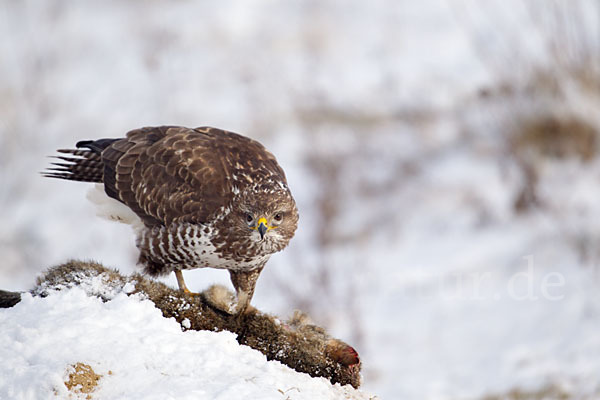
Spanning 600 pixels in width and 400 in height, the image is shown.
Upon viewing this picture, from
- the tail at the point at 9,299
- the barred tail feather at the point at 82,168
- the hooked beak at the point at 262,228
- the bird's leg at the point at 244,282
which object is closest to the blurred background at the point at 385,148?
the barred tail feather at the point at 82,168

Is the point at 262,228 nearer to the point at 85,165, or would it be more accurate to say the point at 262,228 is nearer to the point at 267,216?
the point at 267,216

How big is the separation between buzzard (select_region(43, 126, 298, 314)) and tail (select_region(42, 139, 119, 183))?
25 millimetres

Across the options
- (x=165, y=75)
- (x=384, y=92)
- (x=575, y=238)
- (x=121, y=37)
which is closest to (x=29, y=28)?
(x=121, y=37)

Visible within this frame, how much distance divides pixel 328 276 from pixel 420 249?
1700 mm

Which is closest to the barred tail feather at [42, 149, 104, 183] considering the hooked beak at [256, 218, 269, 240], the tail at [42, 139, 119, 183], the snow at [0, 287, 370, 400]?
the tail at [42, 139, 119, 183]

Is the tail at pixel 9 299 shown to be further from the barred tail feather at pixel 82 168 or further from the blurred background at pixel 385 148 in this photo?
the blurred background at pixel 385 148

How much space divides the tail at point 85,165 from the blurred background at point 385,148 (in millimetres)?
1875

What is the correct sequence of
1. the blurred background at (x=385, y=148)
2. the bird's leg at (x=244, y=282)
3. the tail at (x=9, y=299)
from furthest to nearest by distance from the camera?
the blurred background at (x=385, y=148), the bird's leg at (x=244, y=282), the tail at (x=9, y=299)

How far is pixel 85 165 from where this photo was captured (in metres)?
→ 5.41

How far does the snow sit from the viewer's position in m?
2.86

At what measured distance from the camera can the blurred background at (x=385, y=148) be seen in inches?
339

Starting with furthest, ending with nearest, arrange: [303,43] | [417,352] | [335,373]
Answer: [303,43], [417,352], [335,373]

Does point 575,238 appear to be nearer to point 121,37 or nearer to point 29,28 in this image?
point 121,37

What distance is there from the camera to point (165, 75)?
13484mm
